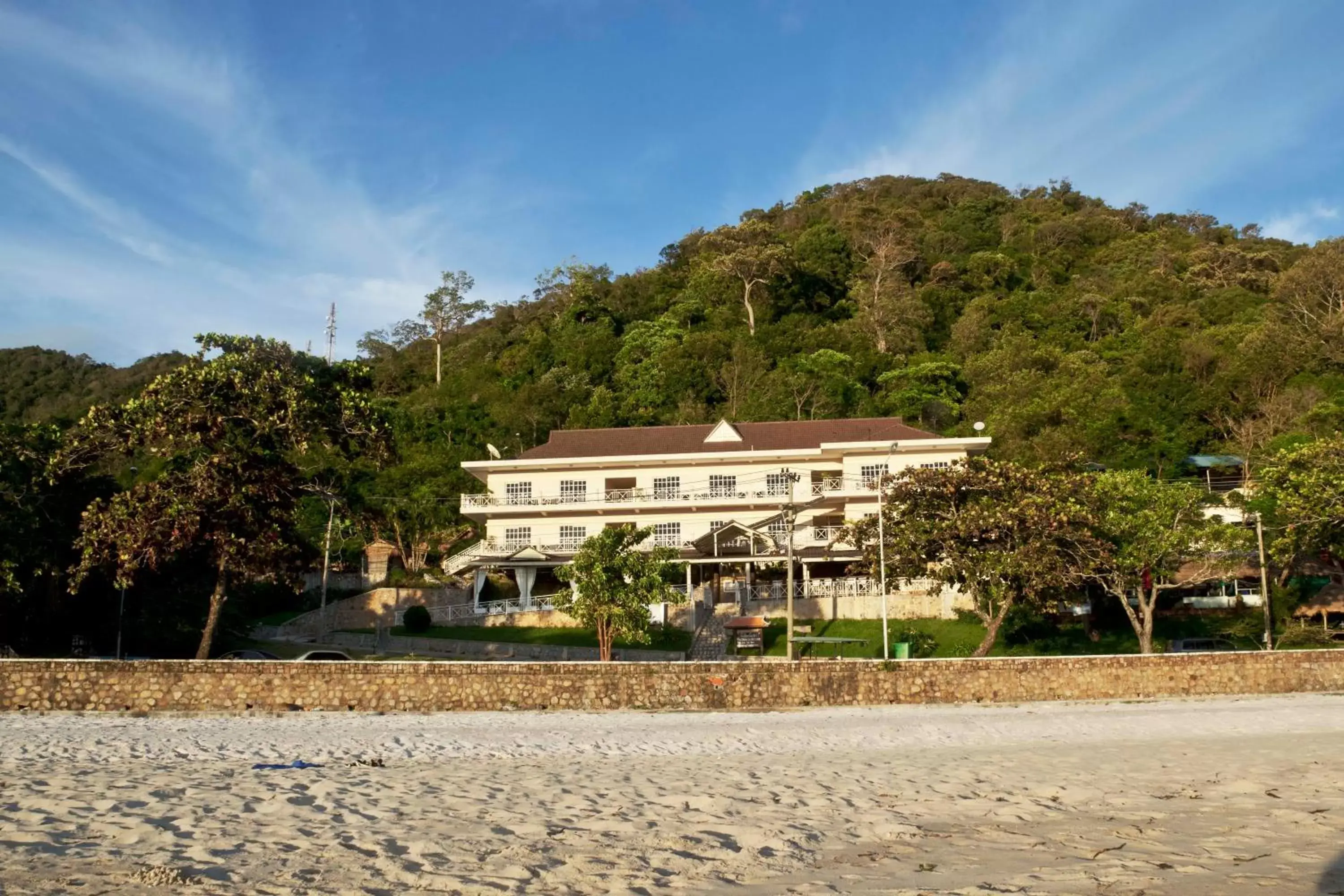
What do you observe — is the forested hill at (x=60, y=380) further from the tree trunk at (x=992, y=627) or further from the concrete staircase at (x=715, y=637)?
the tree trunk at (x=992, y=627)

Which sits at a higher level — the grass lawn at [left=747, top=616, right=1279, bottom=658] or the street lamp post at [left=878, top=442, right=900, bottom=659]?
the street lamp post at [left=878, top=442, right=900, bottom=659]

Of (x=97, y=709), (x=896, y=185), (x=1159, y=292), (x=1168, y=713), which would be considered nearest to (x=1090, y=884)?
(x=1168, y=713)

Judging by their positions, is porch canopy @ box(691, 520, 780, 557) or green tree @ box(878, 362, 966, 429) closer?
porch canopy @ box(691, 520, 780, 557)

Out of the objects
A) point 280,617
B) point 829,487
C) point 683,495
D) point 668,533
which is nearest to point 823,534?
point 829,487

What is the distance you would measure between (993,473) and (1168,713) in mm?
9220

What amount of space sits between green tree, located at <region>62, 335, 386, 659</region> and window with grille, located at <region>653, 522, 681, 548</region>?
66.8 feet

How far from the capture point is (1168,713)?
21875 millimetres

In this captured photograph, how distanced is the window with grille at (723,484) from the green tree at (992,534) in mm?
15783

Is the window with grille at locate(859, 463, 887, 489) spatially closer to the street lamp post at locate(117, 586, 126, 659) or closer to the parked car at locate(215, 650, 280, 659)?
the parked car at locate(215, 650, 280, 659)

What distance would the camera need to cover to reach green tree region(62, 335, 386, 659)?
23.7 meters

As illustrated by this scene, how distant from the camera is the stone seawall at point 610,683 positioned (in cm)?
2164

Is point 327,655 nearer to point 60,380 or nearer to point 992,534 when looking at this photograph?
point 992,534

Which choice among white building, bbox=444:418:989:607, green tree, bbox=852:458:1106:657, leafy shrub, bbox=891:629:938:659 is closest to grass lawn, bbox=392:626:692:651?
white building, bbox=444:418:989:607

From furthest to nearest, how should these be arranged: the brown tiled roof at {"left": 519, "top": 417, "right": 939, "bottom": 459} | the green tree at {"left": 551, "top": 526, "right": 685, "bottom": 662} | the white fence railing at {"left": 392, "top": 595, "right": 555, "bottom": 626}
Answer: the brown tiled roof at {"left": 519, "top": 417, "right": 939, "bottom": 459}
the white fence railing at {"left": 392, "top": 595, "right": 555, "bottom": 626}
the green tree at {"left": 551, "top": 526, "right": 685, "bottom": 662}
